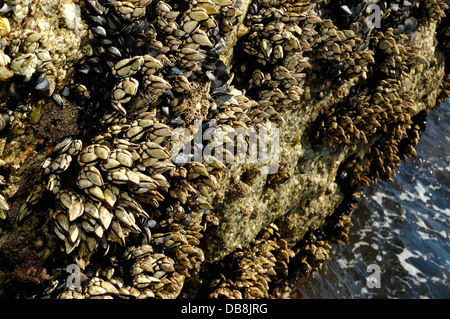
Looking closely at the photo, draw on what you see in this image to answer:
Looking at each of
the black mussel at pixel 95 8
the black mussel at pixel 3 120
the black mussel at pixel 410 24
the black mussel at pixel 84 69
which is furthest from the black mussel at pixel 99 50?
the black mussel at pixel 410 24

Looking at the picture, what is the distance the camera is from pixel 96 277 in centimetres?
278

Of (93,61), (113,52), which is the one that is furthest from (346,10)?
(93,61)

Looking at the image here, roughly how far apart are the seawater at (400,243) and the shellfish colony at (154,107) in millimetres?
2162

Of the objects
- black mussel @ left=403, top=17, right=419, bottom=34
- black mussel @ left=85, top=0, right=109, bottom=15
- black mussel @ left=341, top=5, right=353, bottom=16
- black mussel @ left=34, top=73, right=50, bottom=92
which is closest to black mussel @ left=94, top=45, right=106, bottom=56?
black mussel @ left=85, top=0, right=109, bottom=15

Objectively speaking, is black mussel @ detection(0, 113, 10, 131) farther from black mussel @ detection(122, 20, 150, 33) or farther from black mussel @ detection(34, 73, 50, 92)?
black mussel @ detection(122, 20, 150, 33)

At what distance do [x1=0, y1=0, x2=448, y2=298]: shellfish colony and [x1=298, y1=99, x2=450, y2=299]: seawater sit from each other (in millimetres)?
2162

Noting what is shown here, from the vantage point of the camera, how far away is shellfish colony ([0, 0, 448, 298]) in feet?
7.98

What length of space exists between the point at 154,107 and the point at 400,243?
240 inches

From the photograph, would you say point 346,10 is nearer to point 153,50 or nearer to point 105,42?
point 153,50

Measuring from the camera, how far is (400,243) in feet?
22.8

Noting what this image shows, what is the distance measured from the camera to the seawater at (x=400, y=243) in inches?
242
